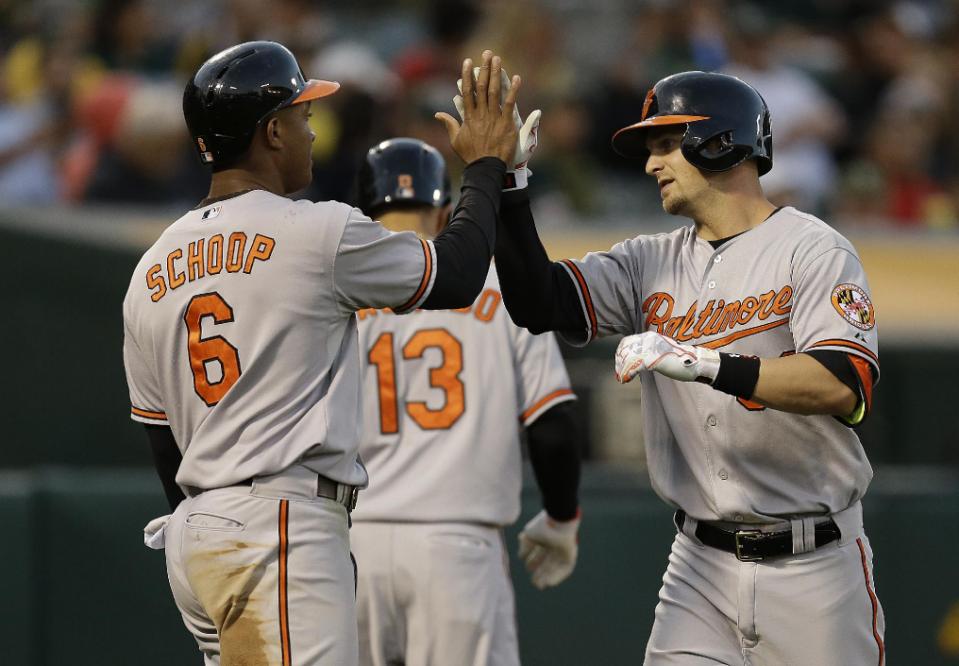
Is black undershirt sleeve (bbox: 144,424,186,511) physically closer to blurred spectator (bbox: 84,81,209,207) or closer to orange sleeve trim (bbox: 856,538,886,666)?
orange sleeve trim (bbox: 856,538,886,666)

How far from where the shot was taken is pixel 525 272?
13.0 feet

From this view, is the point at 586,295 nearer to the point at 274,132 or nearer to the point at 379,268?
the point at 379,268

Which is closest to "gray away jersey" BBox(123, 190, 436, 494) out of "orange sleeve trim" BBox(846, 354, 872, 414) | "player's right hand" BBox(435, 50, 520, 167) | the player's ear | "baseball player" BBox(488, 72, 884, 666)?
the player's ear

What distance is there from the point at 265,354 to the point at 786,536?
144 centimetres

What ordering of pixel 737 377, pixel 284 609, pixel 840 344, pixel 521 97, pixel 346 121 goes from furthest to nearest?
pixel 521 97
pixel 346 121
pixel 840 344
pixel 737 377
pixel 284 609

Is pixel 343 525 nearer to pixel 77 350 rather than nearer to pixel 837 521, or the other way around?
pixel 837 521

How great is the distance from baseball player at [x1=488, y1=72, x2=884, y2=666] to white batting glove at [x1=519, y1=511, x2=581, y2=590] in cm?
109

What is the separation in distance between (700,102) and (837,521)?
1179 millimetres

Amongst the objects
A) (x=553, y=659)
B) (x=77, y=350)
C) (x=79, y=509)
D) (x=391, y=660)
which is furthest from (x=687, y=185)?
(x=77, y=350)

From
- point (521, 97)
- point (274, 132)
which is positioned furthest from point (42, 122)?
point (274, 132)

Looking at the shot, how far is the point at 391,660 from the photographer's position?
4.67 metres

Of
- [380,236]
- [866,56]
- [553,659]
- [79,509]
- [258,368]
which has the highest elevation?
[866,56]

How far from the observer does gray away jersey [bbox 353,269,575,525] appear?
15.3 ft

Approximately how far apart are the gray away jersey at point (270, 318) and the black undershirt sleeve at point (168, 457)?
314 millimetres
